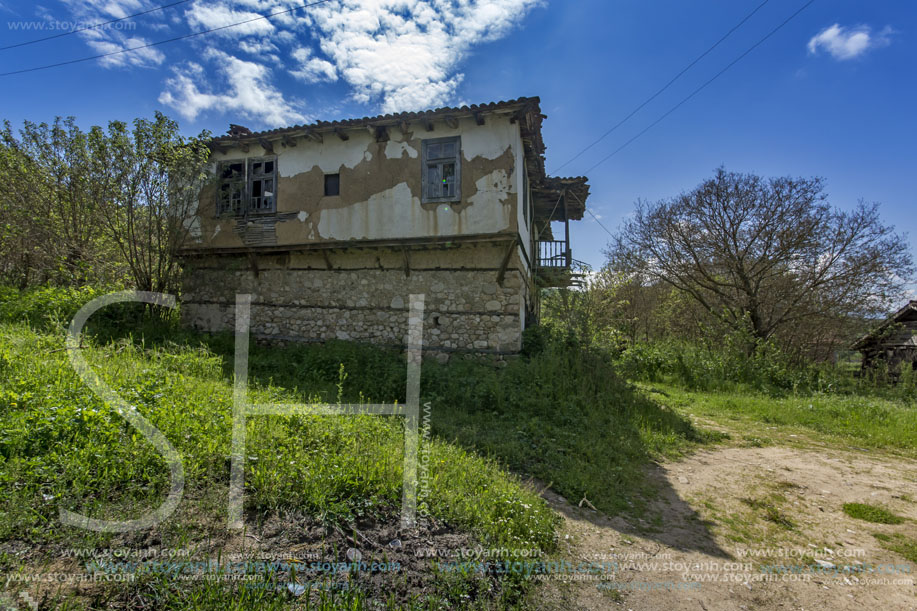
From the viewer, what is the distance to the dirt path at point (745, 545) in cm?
298

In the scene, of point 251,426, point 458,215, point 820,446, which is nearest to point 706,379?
point 820,446

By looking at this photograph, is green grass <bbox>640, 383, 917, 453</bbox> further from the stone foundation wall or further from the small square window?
the small square window

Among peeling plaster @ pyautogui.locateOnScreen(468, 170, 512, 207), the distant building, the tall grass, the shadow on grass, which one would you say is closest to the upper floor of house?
peeling plaster @ pyautogui.locateOnScreen(468, 170, 512, 207)

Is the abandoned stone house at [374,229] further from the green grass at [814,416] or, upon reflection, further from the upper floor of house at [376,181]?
the green grass at [814,416]

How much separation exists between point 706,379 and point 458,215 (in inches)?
348

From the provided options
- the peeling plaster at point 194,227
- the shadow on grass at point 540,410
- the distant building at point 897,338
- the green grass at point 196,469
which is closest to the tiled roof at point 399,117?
the peeling plaster at point 194,227

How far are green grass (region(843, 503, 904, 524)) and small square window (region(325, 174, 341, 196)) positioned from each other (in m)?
10.3

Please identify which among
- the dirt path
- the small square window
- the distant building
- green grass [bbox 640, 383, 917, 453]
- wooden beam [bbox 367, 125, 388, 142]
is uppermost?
wooden beam [bbox 367, 125, 388, 142]

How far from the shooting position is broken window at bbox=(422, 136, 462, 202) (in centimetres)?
932

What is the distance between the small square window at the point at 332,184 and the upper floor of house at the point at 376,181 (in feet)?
0.12

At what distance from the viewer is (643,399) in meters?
8.59

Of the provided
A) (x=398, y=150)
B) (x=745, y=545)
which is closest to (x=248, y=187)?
(x=398, y=150)

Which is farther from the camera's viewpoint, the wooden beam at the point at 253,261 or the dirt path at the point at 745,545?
the wooden beam at the point at 253,261

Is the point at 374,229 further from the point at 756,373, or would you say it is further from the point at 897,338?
the point at 897,338
